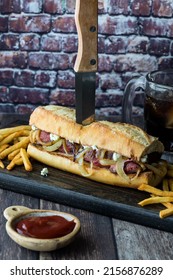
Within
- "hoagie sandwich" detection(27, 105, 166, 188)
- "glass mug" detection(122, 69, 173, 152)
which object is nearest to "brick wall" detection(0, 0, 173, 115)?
"glass mug" detection(122, 69, 173, 152)

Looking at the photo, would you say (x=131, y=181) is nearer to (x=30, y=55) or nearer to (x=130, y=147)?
(x=130, y=147)

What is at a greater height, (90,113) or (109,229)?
(90,113)

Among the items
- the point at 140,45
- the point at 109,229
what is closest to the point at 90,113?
the point at 109,229

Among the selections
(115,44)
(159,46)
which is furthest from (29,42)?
(159,46)

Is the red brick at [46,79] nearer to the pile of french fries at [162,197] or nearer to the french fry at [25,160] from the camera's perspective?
the french fry at [25,160]

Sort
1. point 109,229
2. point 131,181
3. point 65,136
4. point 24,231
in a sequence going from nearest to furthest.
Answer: point 24,231 < point 109,229 < point 131,181 < point 65,136

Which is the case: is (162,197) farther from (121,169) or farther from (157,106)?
(157,106)

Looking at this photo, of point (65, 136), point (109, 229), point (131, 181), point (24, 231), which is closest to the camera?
point (24, 231)
